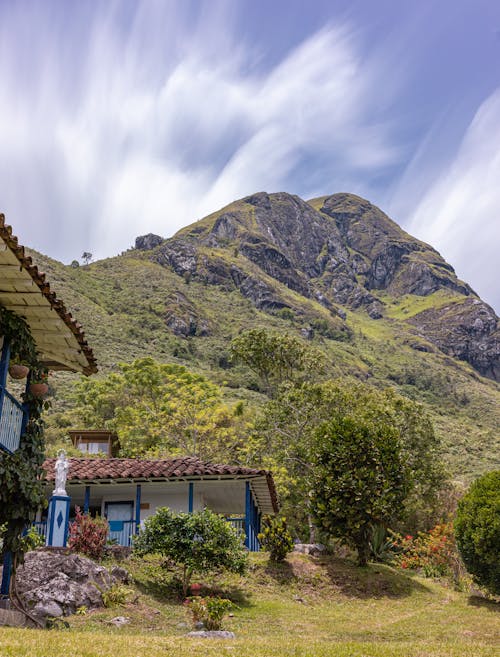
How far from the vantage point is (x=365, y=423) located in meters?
22.3

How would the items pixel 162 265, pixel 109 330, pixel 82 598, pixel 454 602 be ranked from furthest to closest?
pixel 162 265 → pixel 109 330 → pixel 454 602 → pixel 82 598

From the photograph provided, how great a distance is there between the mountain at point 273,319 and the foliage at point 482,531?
120 ft

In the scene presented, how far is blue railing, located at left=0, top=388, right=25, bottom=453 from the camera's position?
938cm

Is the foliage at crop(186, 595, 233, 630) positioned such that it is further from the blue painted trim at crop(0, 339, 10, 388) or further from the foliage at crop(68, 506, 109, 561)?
the blue painted trim at crop(0, 339, 10, 388)

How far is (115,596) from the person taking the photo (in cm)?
1378

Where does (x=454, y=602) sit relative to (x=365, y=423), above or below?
below

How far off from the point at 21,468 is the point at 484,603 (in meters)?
13.8

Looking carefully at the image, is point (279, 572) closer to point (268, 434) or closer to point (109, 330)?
point (268, 434)

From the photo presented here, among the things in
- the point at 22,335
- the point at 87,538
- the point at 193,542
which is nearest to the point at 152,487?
the point at 87,538

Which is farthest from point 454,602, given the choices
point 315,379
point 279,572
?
point 315,379

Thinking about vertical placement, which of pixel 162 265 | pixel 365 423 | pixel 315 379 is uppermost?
pixel 162 265

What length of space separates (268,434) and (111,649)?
26685 mm

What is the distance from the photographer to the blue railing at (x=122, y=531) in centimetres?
2178

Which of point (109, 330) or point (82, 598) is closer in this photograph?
point (82, 598)
